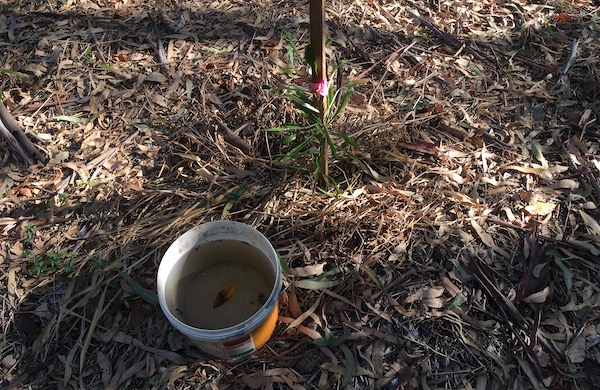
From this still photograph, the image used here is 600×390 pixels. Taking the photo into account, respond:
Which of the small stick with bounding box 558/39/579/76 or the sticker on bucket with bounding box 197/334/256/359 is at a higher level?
the small stick with bounding box 558/39/579/76

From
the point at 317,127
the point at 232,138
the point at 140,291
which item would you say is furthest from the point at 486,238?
the point at 140,291

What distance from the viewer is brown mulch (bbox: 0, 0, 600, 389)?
5.66ft

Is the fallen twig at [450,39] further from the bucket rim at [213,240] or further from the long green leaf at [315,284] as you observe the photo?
the bucket rim at [213,240]

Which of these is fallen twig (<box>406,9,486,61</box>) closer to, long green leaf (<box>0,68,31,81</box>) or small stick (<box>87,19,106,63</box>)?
small stick (<box>87,19,106,63</box>)

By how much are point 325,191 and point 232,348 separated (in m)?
0.74

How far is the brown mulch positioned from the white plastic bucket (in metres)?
0.12

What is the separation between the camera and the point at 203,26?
8.72ft

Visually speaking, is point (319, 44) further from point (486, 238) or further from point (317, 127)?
point (486, 238)

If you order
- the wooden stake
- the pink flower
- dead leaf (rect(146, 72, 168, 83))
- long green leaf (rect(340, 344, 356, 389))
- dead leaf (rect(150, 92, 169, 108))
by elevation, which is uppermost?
the wooden stake

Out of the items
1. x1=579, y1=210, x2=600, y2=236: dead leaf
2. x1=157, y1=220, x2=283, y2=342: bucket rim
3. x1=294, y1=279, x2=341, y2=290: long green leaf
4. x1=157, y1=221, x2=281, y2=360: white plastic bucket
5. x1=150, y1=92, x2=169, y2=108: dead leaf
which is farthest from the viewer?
x1=150, y1=92, x2=169, y2=108: dead leaf

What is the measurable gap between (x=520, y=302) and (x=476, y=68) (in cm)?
121

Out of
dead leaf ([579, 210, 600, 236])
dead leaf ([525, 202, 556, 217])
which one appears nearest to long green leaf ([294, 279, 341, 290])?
dead leaf ([525, 202, 556, 217])

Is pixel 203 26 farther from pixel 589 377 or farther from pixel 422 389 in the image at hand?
pixel 589 377

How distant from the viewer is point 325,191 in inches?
79.9
